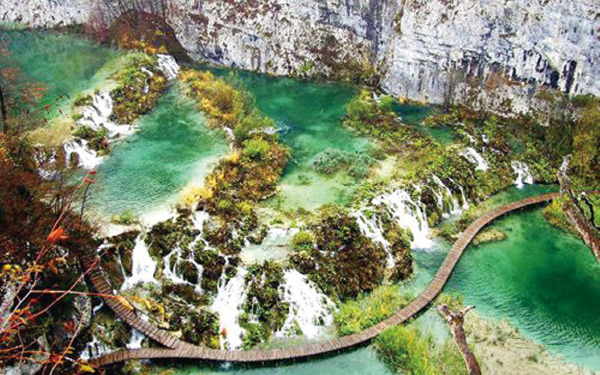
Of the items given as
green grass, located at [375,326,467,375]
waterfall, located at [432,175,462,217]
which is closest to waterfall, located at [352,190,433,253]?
waterfall, located at [432,175,462,217]

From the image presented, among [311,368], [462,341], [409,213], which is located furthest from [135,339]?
[409,213]

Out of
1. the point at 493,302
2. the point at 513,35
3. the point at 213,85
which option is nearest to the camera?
the point at 493,302

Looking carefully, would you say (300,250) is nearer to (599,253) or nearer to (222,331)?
(222,331)

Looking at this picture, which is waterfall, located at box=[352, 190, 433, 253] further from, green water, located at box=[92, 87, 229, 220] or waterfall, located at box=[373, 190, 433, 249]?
green water, located at box=[92, 87, 229, 220]

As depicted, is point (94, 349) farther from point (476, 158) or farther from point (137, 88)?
point (476, 158)

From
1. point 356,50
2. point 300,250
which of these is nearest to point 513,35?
point 356,50
